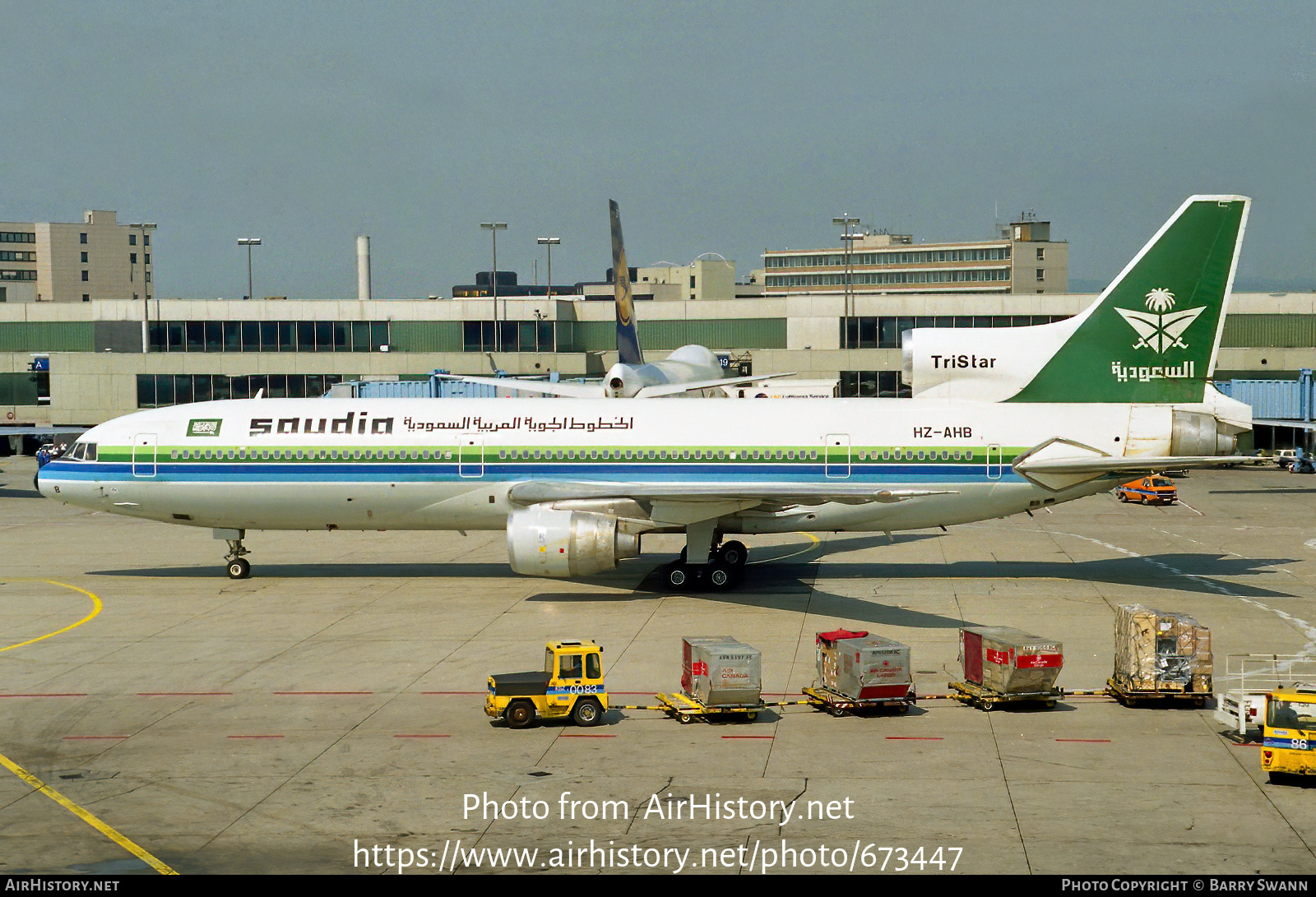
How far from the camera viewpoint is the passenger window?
23969 millimetres

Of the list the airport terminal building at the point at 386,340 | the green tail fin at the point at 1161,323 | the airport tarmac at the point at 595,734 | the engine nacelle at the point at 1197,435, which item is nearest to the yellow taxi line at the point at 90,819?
the airport tarmac at the point at 595,734

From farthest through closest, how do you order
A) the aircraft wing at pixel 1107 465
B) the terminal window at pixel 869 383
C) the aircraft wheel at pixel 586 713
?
the terminal window at pixel 869 383, the aircraft wing at pixel 1107 465, the aircraft wheel at pixel 586 713

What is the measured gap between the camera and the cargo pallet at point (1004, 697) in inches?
965

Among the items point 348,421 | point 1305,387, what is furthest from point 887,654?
point 1305,387

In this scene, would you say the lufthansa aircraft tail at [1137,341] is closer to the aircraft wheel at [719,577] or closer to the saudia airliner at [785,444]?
the saudia airliner at [785,444]

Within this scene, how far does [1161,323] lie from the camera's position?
3784 cm

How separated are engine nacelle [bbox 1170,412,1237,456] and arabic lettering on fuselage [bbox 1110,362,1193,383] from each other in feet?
3.86

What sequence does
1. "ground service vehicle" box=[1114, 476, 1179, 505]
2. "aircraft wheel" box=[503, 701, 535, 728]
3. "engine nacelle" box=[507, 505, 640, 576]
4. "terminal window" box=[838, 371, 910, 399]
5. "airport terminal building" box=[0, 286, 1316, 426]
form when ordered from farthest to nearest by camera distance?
"airport terminal building" box=[0, 286, 1316, 426], "terminal window" box=[838, 371, 910, 399], "ground service vehicle" box=[1114, 476, 1179, 505], "engine nacelle" box=[507, 505, 640, 576], "aircraft wheel" box=[503, 701, 535, 728]

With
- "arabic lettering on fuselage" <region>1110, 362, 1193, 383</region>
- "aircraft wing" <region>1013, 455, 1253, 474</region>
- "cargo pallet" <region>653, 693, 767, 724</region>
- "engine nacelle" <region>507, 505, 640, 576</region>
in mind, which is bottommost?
"cargo pallet" <region>653, 693, 767, 724</region>

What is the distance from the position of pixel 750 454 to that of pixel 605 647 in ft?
33.2

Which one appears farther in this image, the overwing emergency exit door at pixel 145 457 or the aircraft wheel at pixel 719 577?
the overwing emergency exit door at pixel 145 457

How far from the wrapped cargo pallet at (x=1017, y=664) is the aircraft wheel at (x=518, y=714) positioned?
30.0ft

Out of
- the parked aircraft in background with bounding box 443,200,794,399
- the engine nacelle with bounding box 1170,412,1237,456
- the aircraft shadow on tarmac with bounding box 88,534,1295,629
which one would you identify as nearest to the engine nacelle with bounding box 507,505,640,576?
the aircraft shadow on tarmac with bounding box 88,534,1295,629

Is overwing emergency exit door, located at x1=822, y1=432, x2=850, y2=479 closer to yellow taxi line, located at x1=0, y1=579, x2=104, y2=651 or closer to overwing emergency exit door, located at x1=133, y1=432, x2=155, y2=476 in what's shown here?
overwing emergency exit door, located at x1=133, y1=432, x2=155, y2=476
